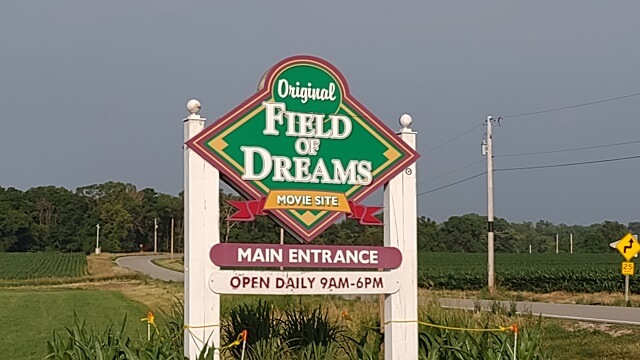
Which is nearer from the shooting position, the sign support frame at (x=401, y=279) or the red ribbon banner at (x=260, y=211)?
the red ribbon banner at (x=260, y=211)

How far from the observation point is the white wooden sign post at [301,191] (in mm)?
9156

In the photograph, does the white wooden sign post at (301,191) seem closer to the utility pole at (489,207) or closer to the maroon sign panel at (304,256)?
the maroon sign panel at (304,256)

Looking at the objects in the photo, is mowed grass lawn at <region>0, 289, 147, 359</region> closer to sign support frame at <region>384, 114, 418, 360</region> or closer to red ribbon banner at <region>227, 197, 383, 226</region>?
sign support frame at <region>384, 114, 418, 360</region>

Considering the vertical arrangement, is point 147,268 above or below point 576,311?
above

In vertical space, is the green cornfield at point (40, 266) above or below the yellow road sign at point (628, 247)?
below

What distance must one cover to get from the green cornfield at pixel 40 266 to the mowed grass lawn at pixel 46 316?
→ 113ft

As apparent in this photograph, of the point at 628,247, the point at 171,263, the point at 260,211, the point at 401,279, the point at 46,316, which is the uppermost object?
the point at 260,211

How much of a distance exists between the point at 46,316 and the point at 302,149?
20.2 meters

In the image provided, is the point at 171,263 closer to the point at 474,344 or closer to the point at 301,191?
the point at 474,344

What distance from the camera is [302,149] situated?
9695mm

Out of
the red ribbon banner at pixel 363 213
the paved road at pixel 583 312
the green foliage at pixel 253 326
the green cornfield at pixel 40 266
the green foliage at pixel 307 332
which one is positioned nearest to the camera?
the red ribbon banner at pixel 363 213

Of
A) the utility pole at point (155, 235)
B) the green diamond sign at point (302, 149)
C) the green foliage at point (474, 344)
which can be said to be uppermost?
the utility pole at point (155, 235)

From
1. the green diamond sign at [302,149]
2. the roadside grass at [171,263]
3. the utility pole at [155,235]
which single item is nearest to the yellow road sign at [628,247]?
the green diamond sign at [302,149]

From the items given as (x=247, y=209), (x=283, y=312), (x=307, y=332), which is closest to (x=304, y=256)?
(x=247, y=209)
